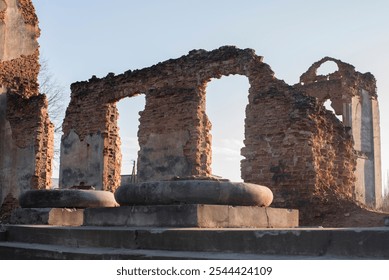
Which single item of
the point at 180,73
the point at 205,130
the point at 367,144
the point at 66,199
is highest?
the point at 180,73

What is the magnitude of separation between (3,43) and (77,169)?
15.2 ft

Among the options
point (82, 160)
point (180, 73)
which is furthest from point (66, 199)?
point (82, 160)

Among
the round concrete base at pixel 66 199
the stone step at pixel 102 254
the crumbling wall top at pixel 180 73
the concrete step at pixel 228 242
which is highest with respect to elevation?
the crumbling wall top at pixel 180 73

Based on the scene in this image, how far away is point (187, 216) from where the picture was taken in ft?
16.5

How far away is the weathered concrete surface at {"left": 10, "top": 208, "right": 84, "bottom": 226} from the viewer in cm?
700

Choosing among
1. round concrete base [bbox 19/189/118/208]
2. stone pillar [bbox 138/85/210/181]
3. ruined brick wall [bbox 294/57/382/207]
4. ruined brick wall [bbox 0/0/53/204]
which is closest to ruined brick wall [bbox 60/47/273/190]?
stone pillar [bbox 138/85/210/181]

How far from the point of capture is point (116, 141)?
15484mm

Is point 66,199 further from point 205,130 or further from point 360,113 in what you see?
point 360,113

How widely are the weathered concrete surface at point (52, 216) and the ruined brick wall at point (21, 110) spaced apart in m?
8.77

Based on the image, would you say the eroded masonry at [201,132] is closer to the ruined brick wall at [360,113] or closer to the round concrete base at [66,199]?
the round concrete base at [66,199]

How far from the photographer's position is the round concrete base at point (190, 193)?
5.38m

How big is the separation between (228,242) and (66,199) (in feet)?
12.1

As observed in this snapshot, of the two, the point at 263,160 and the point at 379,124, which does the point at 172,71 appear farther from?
the point at 379,124

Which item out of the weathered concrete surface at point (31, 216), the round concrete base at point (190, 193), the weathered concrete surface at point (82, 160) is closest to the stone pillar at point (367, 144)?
the weathered concrete surface at point (82, 160)
